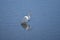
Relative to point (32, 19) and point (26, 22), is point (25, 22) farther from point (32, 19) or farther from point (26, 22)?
point (32, 19)

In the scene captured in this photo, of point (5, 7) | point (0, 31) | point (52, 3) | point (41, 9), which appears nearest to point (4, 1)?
point (5, 7)

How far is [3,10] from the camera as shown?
1.04m

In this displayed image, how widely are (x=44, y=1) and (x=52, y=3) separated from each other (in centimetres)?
11

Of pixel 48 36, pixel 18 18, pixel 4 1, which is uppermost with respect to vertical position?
pixel 4 1

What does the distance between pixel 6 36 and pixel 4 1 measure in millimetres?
478

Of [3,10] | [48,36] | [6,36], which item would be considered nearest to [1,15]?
[3,10]

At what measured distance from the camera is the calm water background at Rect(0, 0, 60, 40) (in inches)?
39.9

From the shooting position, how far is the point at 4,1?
1035 mm

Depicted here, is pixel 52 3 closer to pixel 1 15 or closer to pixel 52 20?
pixel 52 20

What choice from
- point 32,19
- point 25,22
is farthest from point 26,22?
point 32,19

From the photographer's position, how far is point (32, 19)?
3.30 feet

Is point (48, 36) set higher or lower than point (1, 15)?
lower

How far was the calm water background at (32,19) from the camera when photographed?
1.01m

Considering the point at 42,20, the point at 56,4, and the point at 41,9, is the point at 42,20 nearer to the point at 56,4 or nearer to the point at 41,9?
the point at 41,9
